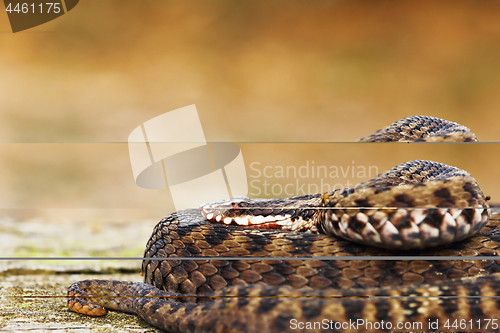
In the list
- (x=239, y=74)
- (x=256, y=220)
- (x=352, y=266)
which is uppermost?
(x=239, y=74)

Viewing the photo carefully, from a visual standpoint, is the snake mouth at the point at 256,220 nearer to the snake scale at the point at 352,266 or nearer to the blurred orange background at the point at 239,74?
the snake scale at the point at 352,266

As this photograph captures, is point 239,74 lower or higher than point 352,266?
higher

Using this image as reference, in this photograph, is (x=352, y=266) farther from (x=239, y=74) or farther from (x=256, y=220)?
(x=239, y=74)

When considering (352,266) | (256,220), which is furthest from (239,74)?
(352,266)

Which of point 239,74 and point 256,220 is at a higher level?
point 239,74

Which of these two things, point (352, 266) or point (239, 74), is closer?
point (352, 266)

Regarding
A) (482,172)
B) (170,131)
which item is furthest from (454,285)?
(170,131)
